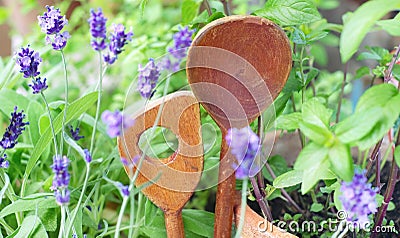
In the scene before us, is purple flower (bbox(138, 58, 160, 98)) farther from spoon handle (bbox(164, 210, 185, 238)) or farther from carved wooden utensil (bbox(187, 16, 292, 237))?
spoon handle (bbox(164, 210, 185, 238))

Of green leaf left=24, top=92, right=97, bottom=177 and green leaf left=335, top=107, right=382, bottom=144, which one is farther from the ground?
green leaf left=24, top=92, right=97, bottom=177

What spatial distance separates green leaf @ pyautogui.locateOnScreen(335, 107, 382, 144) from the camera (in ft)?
1.16

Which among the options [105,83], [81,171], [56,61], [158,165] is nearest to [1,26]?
[105,83]

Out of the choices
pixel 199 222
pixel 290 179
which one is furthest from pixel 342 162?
pixel 199 222

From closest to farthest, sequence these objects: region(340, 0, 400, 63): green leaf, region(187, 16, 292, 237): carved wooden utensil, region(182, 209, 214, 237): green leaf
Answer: region(340, 0, 400, 63): green leaf
region(187, 16, 292, 237): carved wooden utensil
region(182, 209, 214, 237): green leaf

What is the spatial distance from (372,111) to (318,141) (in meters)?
0.04

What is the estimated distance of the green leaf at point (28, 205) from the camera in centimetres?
52

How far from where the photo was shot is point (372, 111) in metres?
0.36

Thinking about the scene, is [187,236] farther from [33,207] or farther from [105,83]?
[105,83]

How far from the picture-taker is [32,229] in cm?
50

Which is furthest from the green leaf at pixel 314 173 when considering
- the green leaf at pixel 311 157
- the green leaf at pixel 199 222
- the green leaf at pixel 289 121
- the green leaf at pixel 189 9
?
the green leaf at pixel 189 9

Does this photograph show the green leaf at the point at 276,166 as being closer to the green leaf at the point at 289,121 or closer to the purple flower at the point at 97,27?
the green leaf at the point at 289,121

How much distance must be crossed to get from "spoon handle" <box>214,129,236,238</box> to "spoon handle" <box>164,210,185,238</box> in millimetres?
35

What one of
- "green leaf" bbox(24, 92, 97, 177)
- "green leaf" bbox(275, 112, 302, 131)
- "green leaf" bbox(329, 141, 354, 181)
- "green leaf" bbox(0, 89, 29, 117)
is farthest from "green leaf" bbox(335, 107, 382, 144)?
"green leaf" bbox(0, 89, 29, 117)
